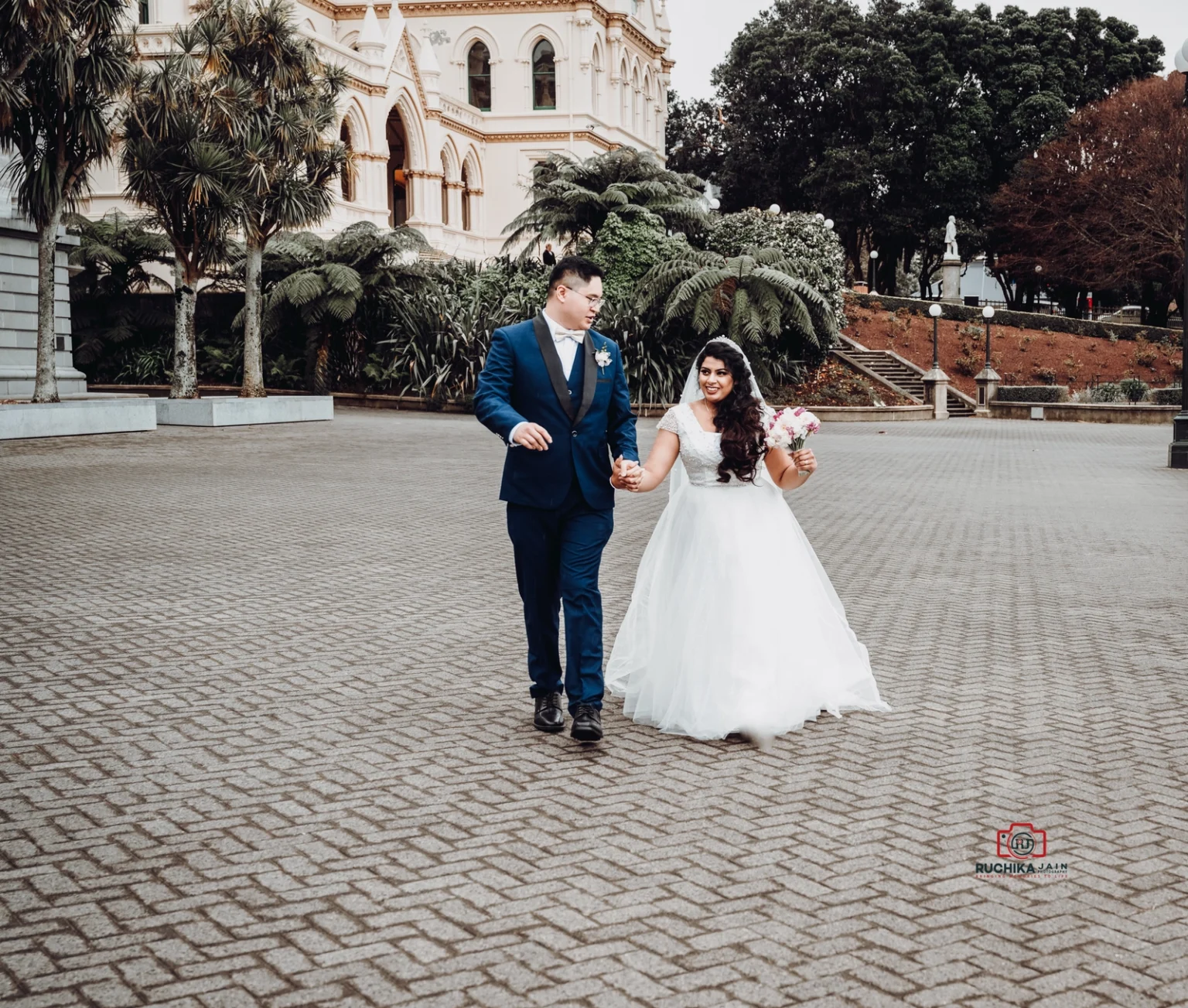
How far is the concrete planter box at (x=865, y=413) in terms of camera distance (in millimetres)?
32188

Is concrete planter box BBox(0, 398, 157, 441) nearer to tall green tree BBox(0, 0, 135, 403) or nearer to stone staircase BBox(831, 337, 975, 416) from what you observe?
tall green tree BBox(0, 0, 135, 403)

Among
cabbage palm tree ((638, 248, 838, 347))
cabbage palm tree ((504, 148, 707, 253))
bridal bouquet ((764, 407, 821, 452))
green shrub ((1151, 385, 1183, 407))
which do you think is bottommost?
green shrub ((1151, 385, 1183, 407))

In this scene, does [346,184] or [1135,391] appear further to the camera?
[346,184]

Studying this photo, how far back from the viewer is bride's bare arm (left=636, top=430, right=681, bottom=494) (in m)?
5.41

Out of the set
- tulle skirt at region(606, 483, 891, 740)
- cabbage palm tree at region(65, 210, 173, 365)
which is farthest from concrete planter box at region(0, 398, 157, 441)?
tulle skirt at region(606, 483, 891, 740)

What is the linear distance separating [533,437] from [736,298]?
24.9 metres

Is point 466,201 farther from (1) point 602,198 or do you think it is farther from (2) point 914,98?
(1) point 602,198

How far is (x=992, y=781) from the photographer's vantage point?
4.87 m

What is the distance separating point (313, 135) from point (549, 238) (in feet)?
33.5

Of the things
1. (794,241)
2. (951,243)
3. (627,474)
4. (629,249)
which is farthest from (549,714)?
(951,243)

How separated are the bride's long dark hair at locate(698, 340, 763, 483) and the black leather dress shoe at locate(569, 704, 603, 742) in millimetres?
1222

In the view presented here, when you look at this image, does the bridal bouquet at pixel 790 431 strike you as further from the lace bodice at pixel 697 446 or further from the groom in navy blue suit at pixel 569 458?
the groom in navy blue suit at pixel 569 458

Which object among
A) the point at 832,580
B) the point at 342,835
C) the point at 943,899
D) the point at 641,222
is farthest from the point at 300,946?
the point at 641,222

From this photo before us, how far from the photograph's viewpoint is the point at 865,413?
32.6 meters
